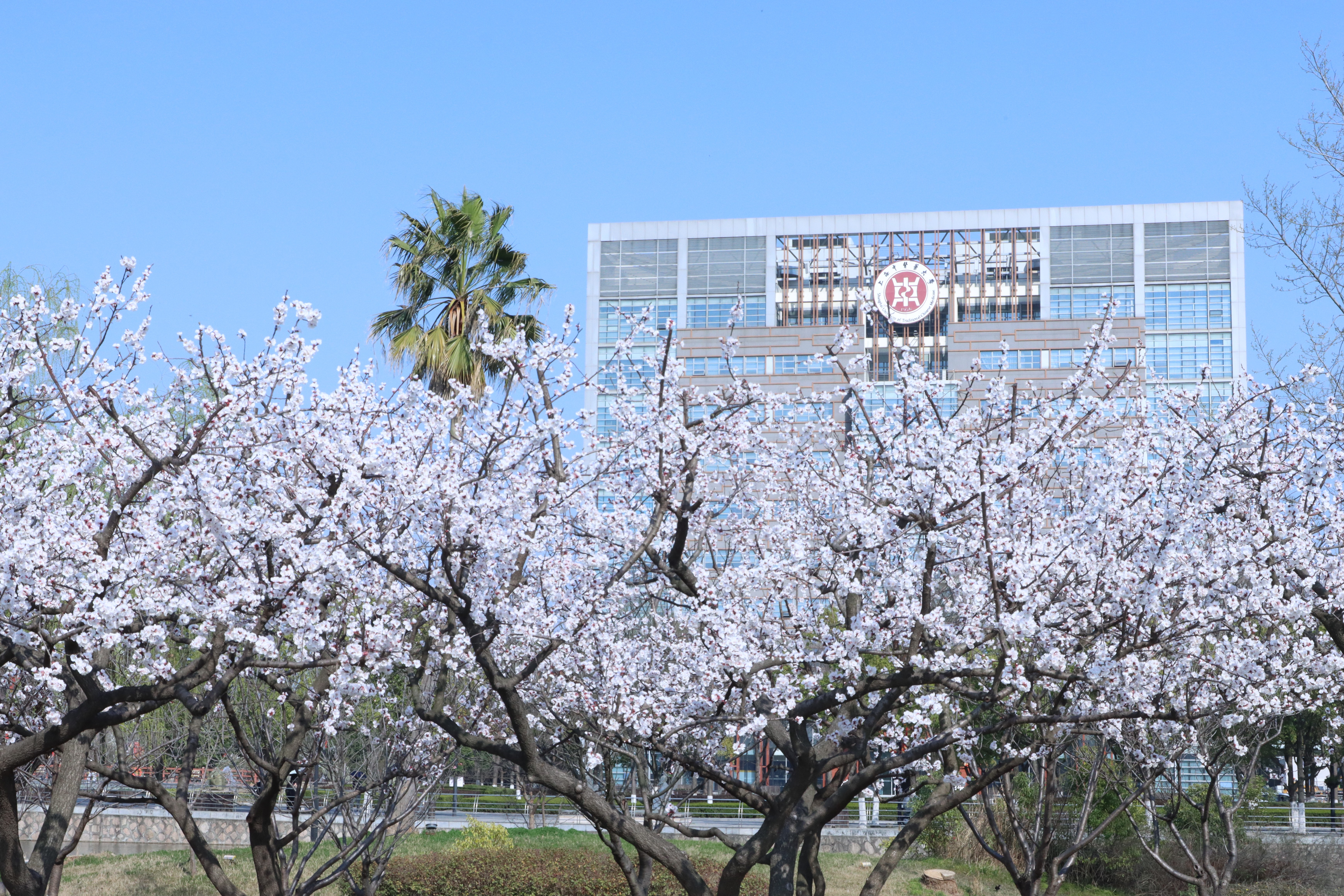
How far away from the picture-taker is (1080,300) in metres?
72.8

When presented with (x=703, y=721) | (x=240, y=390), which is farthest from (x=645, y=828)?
(x=240, y=390)

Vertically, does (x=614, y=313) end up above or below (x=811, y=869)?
above

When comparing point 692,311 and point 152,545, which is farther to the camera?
point 692,311

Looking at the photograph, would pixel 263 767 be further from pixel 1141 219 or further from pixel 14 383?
pixel 1141 219

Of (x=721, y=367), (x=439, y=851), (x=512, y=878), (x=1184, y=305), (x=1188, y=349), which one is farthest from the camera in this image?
(x=1184, y=305)

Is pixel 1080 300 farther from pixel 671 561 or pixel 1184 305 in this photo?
pixel 671 561

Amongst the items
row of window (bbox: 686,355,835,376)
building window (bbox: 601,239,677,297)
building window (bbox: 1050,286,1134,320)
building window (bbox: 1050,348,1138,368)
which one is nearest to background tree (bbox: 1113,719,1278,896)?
building window (bbox: 1050,348,1138,368)

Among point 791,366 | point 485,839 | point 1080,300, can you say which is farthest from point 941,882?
point 1080,300

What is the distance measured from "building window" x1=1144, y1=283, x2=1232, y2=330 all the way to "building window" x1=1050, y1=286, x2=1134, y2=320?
4.97ft

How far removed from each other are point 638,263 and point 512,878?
59834mm

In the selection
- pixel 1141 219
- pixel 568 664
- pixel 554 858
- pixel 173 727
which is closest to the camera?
pixel 568 664

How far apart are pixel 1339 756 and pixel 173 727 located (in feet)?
78.8

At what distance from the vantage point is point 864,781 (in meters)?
7.82

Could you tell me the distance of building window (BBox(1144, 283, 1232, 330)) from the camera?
2790 inches
